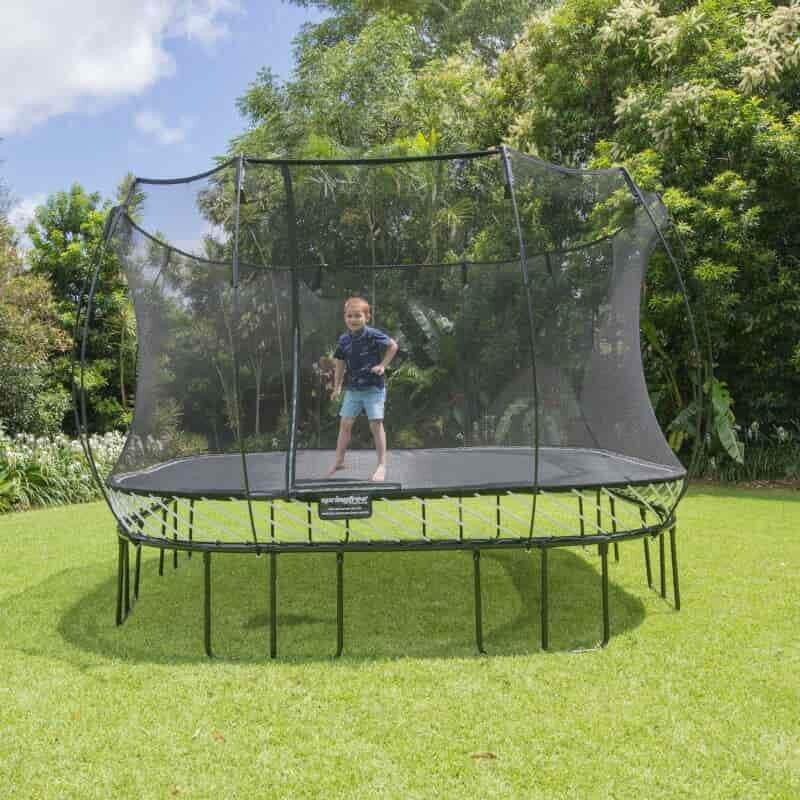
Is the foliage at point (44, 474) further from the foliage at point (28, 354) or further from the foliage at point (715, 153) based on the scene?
the foliage at point (715, 153)

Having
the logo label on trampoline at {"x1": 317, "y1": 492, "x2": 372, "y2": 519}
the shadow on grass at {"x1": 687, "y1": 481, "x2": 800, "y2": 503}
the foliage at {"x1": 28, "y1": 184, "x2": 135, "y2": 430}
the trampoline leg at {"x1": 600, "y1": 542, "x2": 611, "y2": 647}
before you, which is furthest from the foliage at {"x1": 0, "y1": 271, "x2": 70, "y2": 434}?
the trampoline leg at {"x1": 600, "y1": 542, "x2": 611, "y2": 647}

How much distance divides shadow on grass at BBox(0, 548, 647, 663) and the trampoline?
114mm

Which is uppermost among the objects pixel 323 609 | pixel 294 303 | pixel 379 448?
pixel 294 303

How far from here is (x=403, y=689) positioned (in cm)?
242

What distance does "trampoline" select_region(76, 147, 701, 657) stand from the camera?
2936 millimetres

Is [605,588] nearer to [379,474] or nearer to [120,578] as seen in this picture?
[379,474]

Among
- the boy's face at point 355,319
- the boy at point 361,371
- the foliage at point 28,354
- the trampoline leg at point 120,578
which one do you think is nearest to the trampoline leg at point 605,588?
the boy at point 361,371

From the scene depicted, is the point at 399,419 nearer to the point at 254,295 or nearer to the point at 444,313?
the point at 444,313

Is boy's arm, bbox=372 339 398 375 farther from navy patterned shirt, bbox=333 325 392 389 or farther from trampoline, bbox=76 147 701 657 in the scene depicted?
trampoline, bbox=76 147 701 657

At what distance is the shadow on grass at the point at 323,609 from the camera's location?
9.37 feet

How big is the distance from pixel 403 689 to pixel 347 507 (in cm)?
62

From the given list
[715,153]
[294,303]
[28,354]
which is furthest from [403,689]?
[28,354]

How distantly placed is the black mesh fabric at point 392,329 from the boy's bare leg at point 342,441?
0.09 m

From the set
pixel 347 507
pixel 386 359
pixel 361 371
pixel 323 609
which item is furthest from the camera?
pixel 361 371
